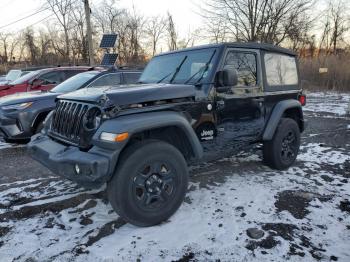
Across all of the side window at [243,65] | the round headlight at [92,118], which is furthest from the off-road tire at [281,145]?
the round headlight at [92,118]

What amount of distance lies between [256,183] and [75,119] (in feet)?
8.87

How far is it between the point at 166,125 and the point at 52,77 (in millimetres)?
6416

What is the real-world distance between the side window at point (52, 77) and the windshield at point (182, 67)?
4.78 m

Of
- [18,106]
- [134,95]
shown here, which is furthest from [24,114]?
[134,95]

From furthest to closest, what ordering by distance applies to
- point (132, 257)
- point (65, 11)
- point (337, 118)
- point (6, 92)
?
point (65, 11) < point (337, 118) < point (6, 92) < point (132, 257)

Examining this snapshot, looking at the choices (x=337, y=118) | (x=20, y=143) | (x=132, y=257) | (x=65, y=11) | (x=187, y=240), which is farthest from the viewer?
(x=65, y=11)

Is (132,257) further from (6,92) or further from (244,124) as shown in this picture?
(6,92)

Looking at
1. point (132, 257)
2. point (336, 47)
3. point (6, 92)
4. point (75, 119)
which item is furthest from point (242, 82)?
point (336, 47)

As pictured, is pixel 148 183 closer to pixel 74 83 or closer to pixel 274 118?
pixel 274 118

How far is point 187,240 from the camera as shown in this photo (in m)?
3.11

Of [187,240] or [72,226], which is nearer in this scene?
[187,240]

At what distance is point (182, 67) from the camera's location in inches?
170

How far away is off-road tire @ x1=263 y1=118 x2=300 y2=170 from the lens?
4980 mm

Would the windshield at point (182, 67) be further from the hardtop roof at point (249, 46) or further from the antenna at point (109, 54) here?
the antenna at point (109, 54)
